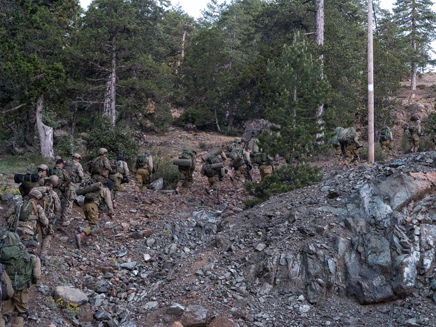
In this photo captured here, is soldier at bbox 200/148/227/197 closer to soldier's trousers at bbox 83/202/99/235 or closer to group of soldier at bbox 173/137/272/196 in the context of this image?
group of soldier at bbox 173/137/272/196

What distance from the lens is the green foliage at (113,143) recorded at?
62.8ft

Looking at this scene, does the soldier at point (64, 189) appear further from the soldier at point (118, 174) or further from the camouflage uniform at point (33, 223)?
the camouflage uniform at point (33, 223)

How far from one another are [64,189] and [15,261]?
5.27 metres

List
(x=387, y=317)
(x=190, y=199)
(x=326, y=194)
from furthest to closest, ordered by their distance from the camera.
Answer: (x=190, y=199), (x=326, y=194), (x=387, y=317)

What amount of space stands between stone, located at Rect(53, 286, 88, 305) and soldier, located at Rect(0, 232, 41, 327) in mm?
1056

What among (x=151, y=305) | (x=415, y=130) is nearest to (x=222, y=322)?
(x=151, y=305)

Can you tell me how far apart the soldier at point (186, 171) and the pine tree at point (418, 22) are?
28.4m

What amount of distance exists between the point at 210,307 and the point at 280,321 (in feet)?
4.40

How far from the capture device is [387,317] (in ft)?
25.3

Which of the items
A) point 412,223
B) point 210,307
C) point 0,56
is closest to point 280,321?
point 210,307

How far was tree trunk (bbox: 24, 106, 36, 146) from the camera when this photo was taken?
73.3 ft

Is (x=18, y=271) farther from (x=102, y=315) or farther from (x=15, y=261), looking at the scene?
(x=102, y=315)

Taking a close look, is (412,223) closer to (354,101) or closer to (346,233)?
(346,233)

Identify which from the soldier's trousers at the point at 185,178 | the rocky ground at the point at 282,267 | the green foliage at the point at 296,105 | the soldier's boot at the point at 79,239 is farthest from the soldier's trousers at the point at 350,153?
the soldier's boot at the point at 79,239
